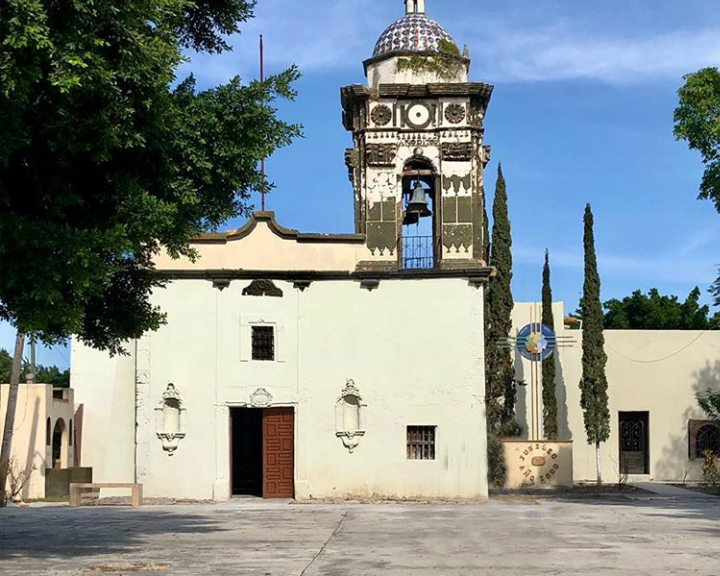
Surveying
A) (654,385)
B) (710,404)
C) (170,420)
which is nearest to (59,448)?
(170,420)

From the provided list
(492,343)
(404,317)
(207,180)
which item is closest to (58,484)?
(404,317)

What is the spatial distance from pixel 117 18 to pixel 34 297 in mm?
3095

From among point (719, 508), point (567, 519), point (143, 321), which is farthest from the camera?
point (719, 508)

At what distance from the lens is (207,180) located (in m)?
13.5

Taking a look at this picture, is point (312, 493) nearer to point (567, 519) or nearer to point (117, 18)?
point (567, 519)

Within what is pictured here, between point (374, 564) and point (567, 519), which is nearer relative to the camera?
point (374, 564)

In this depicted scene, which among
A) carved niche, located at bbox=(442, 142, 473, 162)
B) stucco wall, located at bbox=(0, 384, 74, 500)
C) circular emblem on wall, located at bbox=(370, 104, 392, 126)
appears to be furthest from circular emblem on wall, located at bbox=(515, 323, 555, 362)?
stucco wall, located at bbox=(0, 384, 74, 500)

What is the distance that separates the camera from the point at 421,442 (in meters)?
26.3

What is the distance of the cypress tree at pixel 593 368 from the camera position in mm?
33031

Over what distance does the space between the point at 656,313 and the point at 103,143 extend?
4192 cm

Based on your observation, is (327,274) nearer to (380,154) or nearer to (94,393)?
(380,154)

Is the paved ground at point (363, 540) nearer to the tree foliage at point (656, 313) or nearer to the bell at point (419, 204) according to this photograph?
the bell at point (419, 204)

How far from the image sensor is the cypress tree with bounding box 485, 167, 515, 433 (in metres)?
33.0

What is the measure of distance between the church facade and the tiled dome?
819 mm
